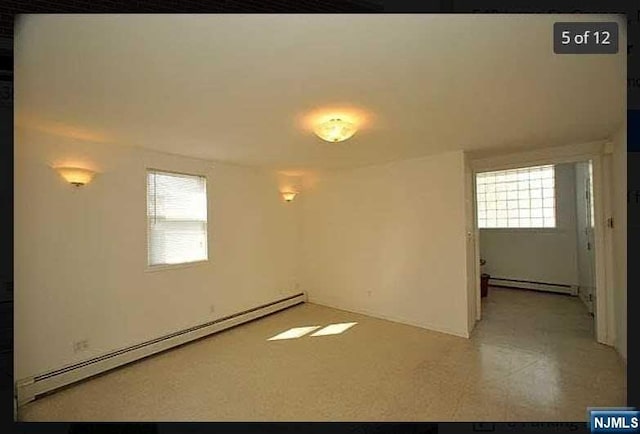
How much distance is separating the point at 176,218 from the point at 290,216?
1690 mm

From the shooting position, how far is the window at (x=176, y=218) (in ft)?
9.18

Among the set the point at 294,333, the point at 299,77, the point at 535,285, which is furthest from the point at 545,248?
the point at 299,77

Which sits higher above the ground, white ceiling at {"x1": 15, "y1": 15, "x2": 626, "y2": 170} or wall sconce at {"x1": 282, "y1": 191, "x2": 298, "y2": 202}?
white ceiling at {"x1": 15, "y1": 15, "x2": 626, "y2": 170}

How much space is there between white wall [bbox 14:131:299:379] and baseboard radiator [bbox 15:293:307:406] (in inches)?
2.2

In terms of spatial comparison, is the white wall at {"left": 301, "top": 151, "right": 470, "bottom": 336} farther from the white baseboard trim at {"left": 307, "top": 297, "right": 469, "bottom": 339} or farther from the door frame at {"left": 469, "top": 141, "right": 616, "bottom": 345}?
the door frame at {"left": 469, "top": 141, "right": 616, "bottom": 345}

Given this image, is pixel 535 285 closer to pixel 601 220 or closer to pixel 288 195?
pixel 601 220

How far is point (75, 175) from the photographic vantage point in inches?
86.0

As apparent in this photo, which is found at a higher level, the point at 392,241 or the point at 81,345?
the point at 392,241

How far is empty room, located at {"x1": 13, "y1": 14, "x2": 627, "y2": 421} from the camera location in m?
1.19

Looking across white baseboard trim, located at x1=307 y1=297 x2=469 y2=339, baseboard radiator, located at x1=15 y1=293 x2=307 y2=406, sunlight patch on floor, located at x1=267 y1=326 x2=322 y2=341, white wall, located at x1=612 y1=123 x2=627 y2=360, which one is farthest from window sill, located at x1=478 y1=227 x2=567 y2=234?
baseboard radiator, located at x1=15 y1=293 x2=307 y2=406

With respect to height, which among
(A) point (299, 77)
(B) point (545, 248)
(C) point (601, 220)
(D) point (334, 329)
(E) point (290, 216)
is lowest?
(D) point (334, 329)

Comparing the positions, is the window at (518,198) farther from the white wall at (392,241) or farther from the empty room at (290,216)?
the white wall at (392,241)

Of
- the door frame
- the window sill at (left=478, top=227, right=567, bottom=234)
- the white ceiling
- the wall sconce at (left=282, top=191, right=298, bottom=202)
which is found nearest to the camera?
the white ceiling

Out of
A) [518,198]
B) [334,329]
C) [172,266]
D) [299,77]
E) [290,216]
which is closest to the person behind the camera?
[299,77]
